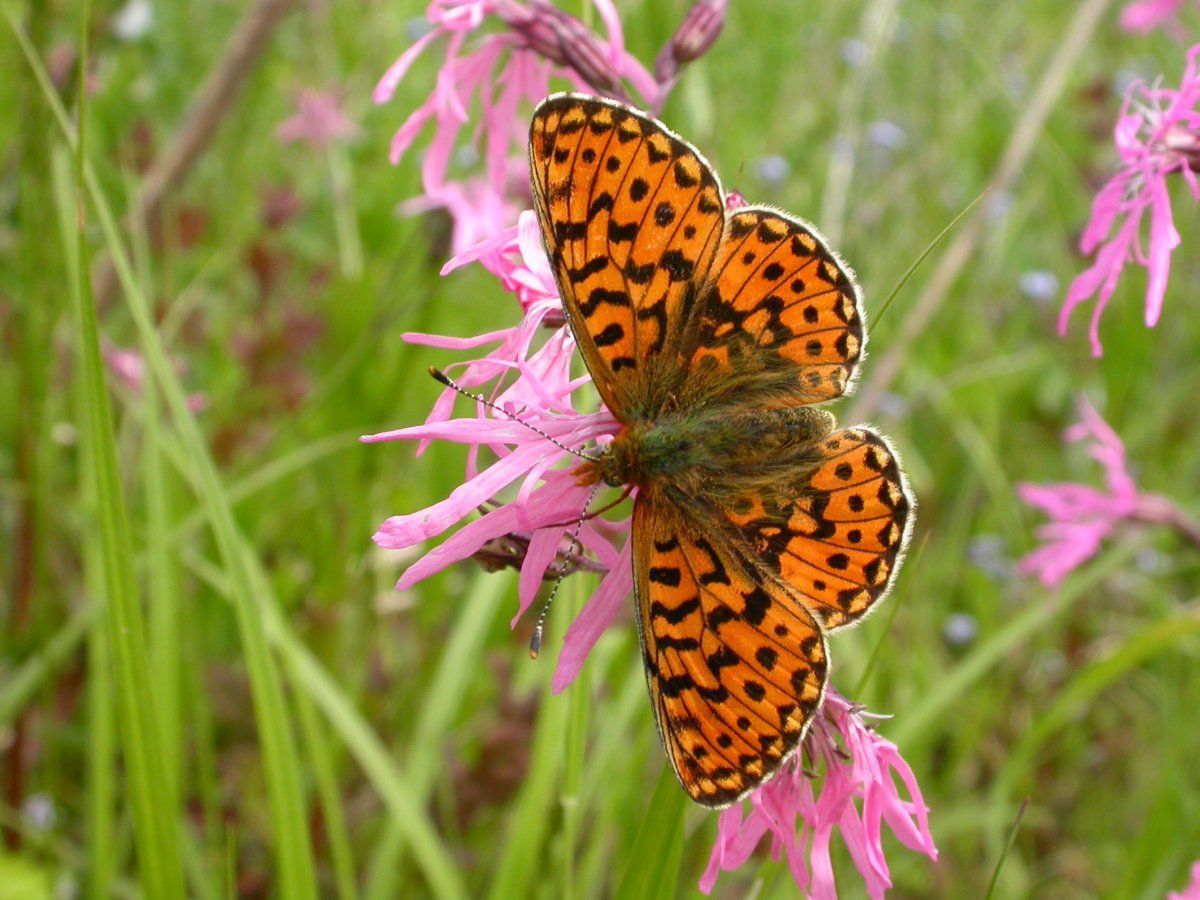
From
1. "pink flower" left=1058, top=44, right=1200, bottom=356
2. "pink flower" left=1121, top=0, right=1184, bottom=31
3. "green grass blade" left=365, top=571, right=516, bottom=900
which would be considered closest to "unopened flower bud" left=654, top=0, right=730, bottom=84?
"pink flower" left=1058, top=44, right=1200, bottom=356

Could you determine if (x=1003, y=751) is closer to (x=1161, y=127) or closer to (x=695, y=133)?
(x=695, y=133)

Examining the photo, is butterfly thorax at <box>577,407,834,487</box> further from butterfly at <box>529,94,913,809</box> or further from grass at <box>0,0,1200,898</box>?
grass at <box>0,0,1200,898</box>

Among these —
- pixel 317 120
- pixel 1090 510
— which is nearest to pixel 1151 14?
pixel 1090 510

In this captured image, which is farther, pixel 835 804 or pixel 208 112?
pixel 208 112

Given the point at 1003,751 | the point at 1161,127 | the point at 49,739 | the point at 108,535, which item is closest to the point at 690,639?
the point at 108,535

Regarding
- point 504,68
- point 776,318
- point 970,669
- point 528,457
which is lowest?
point 970,669

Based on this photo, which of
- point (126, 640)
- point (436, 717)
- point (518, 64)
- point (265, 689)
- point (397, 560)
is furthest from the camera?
point (397, 560)

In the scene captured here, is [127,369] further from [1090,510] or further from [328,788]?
[1090,510]

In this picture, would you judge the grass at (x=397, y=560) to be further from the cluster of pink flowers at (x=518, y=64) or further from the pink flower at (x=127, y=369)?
the cluster of pink flowers at (x=518, y=64)
